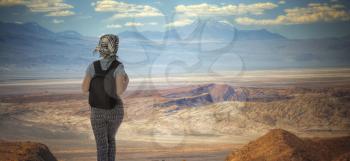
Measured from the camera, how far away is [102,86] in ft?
10.7

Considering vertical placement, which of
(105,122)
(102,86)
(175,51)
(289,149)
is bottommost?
(175,51)

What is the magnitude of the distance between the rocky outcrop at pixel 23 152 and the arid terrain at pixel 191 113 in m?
7.66

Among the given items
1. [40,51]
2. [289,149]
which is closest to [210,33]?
[40,51]

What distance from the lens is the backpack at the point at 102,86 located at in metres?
3.23

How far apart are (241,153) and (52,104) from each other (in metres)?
17.6

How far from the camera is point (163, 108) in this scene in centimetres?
2055

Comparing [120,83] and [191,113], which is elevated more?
[120,83]

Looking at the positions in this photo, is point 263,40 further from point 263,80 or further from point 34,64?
point 34,64

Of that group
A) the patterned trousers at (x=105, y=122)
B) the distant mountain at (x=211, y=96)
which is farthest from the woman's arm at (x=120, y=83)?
the distant mountain at (x=211, y=96)

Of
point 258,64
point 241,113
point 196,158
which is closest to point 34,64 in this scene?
point 258,64

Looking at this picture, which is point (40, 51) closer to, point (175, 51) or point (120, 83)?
point (175, 51)

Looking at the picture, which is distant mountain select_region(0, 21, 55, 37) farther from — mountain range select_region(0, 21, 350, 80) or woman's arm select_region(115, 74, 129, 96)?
woman's arm select_region(115, 74, 129, 96)

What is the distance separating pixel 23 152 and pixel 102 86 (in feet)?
5.38

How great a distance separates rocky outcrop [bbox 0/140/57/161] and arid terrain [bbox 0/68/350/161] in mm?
7663
